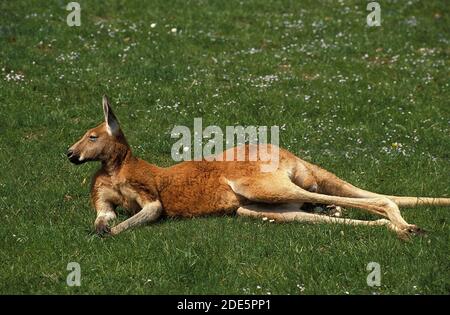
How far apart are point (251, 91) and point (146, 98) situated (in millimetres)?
1909

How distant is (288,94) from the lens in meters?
14.0

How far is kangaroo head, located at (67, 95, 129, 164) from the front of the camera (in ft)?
30.0

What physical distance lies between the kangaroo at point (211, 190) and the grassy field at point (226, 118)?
0.26 m

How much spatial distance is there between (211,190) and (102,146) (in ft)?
4.63

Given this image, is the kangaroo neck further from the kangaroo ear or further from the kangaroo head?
the kangaroo ear

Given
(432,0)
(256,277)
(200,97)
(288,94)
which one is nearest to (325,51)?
(288,94)

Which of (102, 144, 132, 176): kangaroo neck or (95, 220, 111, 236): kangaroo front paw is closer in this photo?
(95, 220, 111, 236): kangaroo front paw

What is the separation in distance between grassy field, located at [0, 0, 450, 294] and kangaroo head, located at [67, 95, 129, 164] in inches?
26.8

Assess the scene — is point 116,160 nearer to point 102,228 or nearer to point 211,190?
point 102,228

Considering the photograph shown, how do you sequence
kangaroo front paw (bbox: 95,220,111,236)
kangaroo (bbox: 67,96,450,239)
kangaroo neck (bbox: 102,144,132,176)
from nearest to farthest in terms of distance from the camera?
kangaroo front paw (bbox: 95,220,111,236) < kangaroo (bbox: 67,96,450,239) < kangaroo neck (bbox: 102,144,132,176)

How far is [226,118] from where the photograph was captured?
12.9m

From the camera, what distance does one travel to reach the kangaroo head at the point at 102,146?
30.0ft

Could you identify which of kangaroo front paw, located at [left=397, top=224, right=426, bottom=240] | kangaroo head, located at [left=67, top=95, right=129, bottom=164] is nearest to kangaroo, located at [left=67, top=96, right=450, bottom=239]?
kangaroo head, located at [left=67, top=95, right=129, bottom=164]

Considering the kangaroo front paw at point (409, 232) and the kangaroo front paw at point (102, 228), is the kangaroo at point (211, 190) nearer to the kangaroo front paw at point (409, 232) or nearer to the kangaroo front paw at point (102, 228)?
the kangaroo front paw at point (102, 228)
